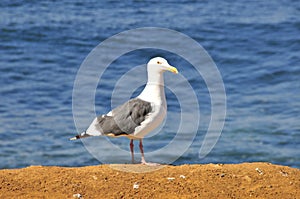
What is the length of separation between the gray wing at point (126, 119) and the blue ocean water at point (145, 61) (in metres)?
6.37

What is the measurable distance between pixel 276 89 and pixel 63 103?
20.0ft

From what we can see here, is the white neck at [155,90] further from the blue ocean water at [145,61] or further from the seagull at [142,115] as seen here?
the blue ocean water at [145,61]

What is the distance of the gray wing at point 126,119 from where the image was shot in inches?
338

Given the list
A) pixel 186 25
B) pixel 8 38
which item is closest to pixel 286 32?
pixel 186 25

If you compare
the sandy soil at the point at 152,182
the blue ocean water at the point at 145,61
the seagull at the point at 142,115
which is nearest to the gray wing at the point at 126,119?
the seagull at the point at 142,115

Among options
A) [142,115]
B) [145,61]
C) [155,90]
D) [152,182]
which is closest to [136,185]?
[152,182]

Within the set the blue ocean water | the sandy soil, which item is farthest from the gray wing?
the blue ocean water

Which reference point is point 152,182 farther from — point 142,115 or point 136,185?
point 142,115

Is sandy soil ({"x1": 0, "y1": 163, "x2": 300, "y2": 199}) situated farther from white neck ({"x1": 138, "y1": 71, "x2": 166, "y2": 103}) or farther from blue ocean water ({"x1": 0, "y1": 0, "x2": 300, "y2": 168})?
blue ocean water ({"x1": 0, "y1": 0, "x2": 300, "y2": 168})

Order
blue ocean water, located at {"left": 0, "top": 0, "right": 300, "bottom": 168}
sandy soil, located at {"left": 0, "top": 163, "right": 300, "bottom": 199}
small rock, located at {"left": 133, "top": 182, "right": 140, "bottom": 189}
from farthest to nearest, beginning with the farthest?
blue ocean water, located at {"left": 0, "top": 0, "right": 300, "bottom": 168}, small rock, located at {"left": 133, "top": 182, "right": 140, "bottom": 189}, sandy soil, located at {"left": 0, "top": 163, "right": 300, "bottom": 199}

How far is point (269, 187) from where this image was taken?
782cm

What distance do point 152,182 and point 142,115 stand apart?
42.9 inches

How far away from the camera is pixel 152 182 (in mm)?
7797

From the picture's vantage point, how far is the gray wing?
859cm
